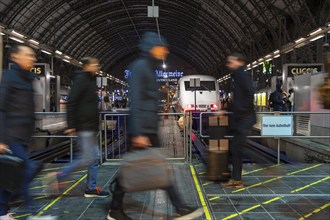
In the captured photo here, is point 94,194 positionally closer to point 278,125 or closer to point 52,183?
point 52,183

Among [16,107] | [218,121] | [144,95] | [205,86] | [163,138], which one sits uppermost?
[205,86]

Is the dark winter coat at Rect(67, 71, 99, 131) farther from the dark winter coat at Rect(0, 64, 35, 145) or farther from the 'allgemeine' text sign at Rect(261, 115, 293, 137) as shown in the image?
the 'allgemeine' text sign at Rect(261, 115, 293, 137)

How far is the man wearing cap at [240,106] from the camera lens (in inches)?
235

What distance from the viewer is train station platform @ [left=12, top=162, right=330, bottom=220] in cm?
500

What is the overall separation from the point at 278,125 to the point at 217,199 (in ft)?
11.5

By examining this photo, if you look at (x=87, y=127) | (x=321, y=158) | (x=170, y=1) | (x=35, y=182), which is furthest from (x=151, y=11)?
(x=170, y=1)

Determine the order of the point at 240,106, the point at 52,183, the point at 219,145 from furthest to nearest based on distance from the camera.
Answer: the point at 219,145
the point at 240,106
the point at 52,183

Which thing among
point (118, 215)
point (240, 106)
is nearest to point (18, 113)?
point (118, 215)

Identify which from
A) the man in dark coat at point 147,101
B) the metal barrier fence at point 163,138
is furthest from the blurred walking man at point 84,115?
the metal barrier fence at point 163,138

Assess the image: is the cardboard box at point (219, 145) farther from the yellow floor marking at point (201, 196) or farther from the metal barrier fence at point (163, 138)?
the metal barrier fence at point (163, 138)

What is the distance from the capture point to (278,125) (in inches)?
337

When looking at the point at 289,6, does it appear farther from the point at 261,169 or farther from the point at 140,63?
the point at 140,63

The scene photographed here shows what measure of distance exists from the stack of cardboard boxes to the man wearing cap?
1.41 feet

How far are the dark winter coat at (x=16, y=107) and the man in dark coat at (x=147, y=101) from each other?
1135 mm
